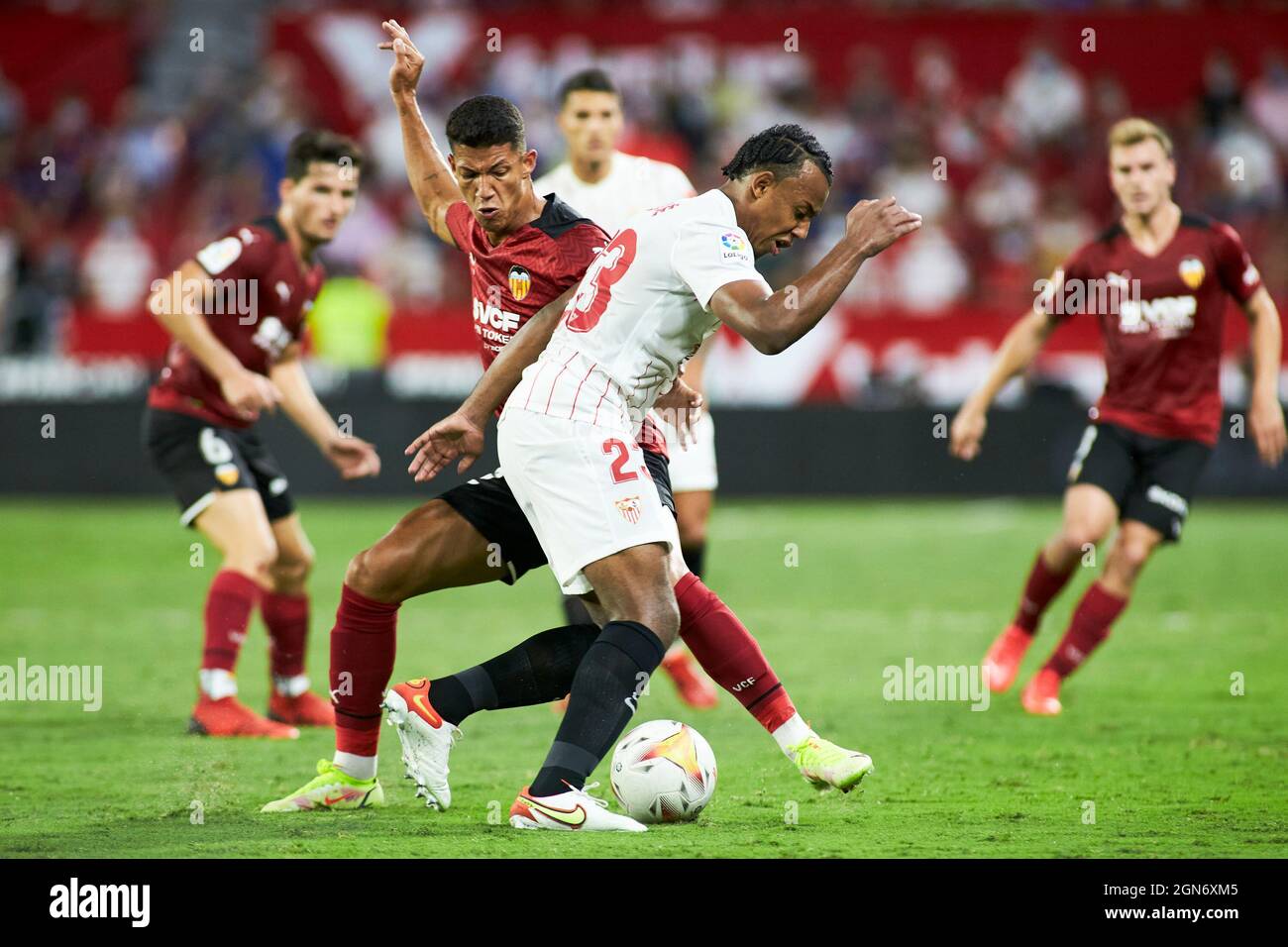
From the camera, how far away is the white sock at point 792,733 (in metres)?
5.07

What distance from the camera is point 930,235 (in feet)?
59.7

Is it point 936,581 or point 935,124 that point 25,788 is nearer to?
point 936,581

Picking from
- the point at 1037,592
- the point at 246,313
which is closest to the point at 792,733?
the point at 1037,592

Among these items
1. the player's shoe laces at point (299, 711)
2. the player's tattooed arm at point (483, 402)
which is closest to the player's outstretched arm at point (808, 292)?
the player's tattooed arm at point (483, 402)

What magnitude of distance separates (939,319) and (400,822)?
41.8 ft

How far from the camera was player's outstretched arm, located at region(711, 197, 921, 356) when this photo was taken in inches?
174

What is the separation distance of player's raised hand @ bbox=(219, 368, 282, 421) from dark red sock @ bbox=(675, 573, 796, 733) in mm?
2083

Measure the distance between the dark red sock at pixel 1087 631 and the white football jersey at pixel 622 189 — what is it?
105 inches

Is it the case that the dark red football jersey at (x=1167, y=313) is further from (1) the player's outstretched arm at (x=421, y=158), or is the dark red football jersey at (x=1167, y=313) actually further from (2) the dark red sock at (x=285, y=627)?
(2) the dark red sock at (x=285, y=627)

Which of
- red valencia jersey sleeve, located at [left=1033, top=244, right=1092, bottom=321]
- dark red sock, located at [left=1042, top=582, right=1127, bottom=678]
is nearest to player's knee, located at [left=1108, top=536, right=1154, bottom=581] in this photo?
dark red sock, located at [left=1042, top=582, right=1127, bottom=678]

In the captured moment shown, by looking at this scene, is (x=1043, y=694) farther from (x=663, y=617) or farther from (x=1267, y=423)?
(x=663, y=617)

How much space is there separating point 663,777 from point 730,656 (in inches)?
17.0

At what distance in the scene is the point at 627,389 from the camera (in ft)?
16.0

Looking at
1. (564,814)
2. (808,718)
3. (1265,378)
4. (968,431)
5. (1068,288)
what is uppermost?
(1068,288)
